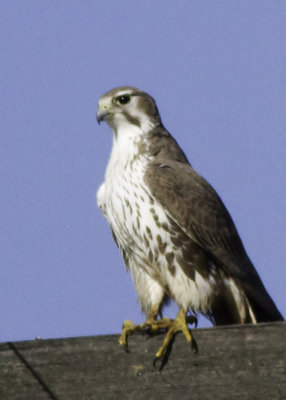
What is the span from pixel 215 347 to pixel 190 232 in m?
1.64

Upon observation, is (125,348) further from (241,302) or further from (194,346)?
(241,302)

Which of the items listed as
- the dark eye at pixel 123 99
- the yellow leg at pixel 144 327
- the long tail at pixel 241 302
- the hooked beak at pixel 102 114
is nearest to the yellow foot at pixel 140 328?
the yellow leg at pixel 144 327

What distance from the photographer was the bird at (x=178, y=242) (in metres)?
4.36

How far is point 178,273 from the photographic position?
172 inches

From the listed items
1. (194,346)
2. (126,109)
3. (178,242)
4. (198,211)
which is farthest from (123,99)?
(194,346)

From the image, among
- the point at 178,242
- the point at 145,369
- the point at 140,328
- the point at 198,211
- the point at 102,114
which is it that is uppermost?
the point at 102,114

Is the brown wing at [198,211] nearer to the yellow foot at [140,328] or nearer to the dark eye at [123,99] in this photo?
the dark eye at [123,99]

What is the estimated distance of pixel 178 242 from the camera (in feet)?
14.3

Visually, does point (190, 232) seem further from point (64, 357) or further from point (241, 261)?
point (64, 357)

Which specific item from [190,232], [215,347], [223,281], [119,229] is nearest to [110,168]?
[119,229]

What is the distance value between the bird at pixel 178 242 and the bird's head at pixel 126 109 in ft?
1.08

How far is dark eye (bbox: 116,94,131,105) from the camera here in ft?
16.8

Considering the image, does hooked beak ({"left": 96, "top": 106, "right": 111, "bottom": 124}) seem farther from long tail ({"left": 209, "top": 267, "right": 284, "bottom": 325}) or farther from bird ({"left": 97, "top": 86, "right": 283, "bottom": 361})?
long tail ({"left": 209, "top": 267, "right": 284, "bottom": 325})

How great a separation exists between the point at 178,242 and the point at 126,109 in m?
1.17
